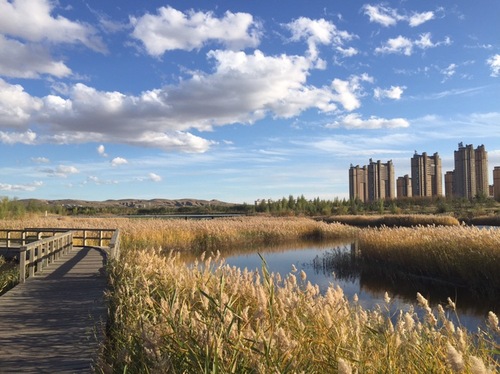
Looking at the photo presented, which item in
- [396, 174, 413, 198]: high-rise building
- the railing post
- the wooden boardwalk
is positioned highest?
[396, 174, 413, 198]: high-rise building

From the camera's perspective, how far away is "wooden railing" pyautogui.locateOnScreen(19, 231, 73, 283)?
962 cm

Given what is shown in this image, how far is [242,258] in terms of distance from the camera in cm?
1777

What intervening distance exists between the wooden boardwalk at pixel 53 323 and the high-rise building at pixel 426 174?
89.4 m

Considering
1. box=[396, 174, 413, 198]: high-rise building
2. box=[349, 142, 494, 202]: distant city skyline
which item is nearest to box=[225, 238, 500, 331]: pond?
box=[349, 142, 494, 202]: distant city skyline

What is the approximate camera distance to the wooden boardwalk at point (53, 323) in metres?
4.45

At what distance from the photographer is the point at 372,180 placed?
98625mm

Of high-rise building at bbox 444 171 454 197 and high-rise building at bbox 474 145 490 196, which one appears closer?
high-rise building at bbox 474 145 490 196

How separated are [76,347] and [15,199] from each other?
Result: 3657 cm

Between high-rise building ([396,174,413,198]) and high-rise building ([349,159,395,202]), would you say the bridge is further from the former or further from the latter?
high-rise building ([396,174,413,198])

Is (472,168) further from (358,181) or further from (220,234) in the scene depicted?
(220,234)

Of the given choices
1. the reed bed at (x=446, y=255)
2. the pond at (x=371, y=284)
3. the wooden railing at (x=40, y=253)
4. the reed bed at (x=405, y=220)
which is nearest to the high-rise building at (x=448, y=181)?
the reed bed at (x=405, y=220)

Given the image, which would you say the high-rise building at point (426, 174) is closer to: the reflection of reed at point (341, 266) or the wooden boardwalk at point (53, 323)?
the reflection of reed at point (341, 266)

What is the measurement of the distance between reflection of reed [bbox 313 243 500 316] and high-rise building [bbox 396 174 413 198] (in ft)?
305

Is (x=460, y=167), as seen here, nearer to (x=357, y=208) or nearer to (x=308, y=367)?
(x=357, y=208)
